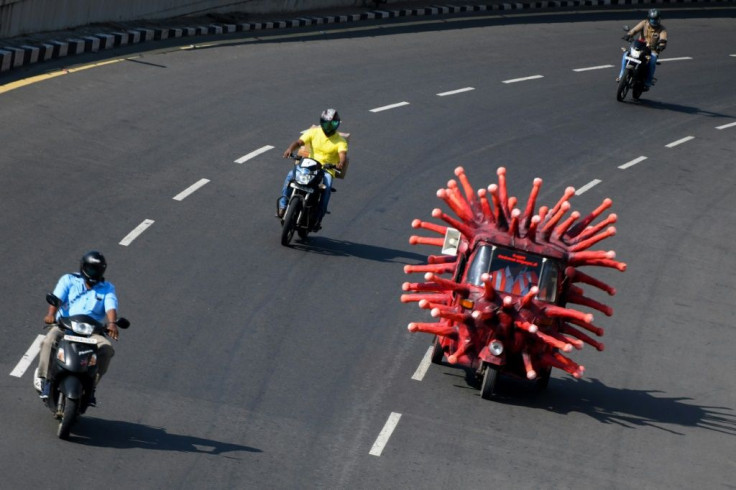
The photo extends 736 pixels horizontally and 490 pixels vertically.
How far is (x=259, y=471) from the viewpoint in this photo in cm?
1278

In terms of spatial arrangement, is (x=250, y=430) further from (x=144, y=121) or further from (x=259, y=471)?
(x=144, y=121)

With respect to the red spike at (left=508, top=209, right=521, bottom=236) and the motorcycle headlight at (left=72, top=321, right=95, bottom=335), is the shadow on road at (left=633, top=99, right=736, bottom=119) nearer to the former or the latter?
the red spike at (left=508, top=209, right=521, bottom=236)

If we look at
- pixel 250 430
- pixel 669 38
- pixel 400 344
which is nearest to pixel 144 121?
pixel 400 344

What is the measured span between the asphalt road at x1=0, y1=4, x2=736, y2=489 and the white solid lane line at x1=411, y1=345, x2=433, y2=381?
72mm

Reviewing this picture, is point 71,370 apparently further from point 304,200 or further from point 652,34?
point 652,34

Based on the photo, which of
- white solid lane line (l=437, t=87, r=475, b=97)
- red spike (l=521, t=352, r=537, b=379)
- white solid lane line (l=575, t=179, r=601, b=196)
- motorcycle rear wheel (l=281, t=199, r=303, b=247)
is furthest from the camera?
white solid lane line (l=437, t=87, r=475, b=97)

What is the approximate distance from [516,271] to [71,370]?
5252 millimetres

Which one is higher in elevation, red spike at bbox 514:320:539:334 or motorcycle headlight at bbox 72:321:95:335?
red spike at bbox 514:320:539:334

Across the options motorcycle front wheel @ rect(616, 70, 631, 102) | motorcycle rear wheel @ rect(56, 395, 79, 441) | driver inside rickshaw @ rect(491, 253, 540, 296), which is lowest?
motorcycle rear wheel @ rect(56, 395, 79, 441)

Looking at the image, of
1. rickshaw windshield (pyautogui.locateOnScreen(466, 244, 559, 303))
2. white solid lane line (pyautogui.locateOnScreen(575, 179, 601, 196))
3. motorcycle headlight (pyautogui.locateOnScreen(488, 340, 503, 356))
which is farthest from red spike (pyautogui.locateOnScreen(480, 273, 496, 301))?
white solid lane line (pyautogui.locateOnScreen(575, 179, 601, 196))

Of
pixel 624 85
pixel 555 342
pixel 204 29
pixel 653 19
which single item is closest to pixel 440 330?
pixel 555 342

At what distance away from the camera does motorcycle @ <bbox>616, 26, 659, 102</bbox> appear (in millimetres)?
31219

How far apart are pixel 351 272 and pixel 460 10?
21001 millimetres

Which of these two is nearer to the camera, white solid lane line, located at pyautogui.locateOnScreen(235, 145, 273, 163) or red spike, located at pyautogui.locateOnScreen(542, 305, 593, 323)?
red spike, located at pyautogui.locateOnScreen(542, 305, 593, 323)
